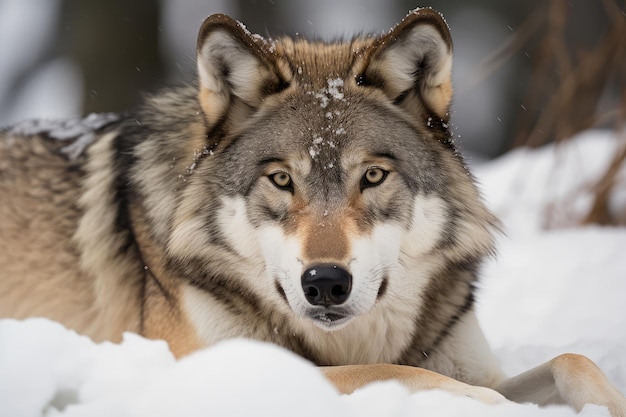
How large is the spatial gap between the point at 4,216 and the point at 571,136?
4.23 metres

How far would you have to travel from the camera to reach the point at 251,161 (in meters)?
2.98

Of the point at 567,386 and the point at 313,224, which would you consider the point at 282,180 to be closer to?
the point at 313,224

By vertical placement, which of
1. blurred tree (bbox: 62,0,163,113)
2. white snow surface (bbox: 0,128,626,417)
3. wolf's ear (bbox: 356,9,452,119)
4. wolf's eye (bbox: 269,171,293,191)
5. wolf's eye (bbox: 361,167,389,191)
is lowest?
blurred tree (bbox: 62,0,163,113)

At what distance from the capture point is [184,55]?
4.02 meters

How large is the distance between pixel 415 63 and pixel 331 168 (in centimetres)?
Answer: 57

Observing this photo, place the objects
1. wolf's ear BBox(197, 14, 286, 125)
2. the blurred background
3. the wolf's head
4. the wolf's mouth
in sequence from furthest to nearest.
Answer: the blurred background < wolf's ear BBox(197, 14, 286, 125) < the wolf's head < the wolf's mouth

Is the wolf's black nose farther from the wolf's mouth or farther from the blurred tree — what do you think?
the blurred tree

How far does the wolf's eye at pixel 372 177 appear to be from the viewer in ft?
9.47

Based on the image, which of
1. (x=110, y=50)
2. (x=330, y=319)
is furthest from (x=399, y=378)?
(x=110, y=50)

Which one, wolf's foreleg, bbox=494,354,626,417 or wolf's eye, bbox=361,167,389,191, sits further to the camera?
wolf's eye, bbox=361,167,389,191

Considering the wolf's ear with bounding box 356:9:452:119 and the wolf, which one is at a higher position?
the wolf's ear with bounding box 356:9:452:119

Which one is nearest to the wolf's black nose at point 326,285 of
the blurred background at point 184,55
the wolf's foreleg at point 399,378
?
the wolf's foreleg at point 399,378

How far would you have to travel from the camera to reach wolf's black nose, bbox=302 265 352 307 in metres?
2.51

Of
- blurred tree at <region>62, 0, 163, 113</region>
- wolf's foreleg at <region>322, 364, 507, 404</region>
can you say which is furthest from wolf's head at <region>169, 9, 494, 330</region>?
blurred tree at <region>62, 0, 163, 113</region>
